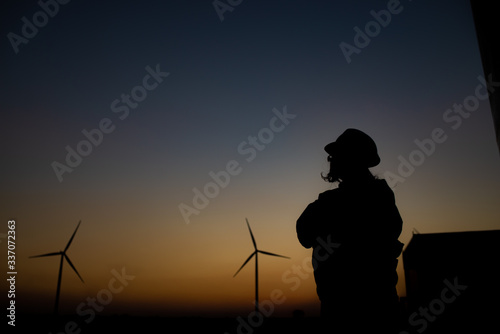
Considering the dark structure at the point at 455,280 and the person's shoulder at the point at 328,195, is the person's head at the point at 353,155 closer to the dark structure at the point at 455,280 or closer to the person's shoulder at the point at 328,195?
the person's shoulder at the point at 328,195

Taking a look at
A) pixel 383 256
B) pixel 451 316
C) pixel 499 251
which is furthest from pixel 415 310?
pixel 383 256

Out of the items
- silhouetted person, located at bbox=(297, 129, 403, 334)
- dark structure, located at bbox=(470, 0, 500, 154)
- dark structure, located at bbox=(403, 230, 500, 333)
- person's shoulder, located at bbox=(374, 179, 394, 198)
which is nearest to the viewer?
dark structure, located at bbox=(470, 0, 500, 154)

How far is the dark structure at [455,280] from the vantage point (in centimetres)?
2088

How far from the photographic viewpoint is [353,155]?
2.80 metres

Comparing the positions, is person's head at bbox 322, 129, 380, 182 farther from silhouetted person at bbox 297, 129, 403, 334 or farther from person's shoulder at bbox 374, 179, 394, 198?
person's shoulder at bbox 374, 179, 394, 198

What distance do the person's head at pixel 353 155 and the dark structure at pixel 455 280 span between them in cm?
2111

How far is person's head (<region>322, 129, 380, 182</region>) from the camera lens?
280 centimetres

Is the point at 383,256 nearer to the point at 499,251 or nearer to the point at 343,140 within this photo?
the point at 343,140

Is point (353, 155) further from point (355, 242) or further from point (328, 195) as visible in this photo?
point (355, 242)

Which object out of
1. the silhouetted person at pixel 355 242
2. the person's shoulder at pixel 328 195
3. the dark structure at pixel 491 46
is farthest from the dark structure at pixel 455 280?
the dark structure at pixel 491 46

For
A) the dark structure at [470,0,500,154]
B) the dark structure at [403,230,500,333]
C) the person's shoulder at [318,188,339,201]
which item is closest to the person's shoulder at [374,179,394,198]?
the person's shoulder at [318,188,339,201]

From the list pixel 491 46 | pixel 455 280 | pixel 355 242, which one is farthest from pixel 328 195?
pixel 455 280

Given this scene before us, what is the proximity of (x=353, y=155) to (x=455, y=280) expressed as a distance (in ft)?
85.4

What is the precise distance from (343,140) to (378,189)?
0.52 metres
